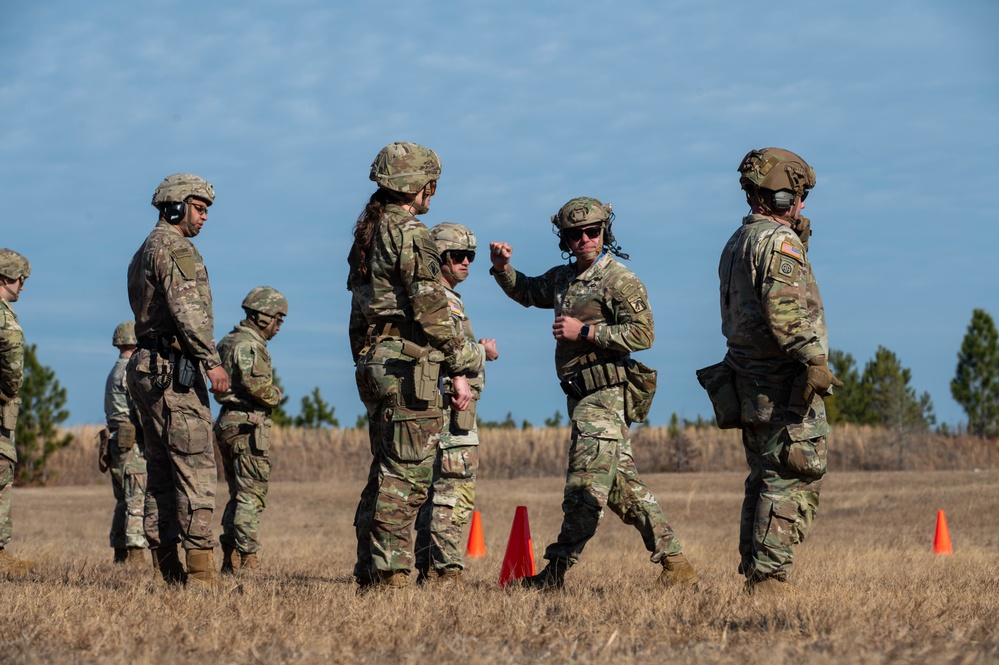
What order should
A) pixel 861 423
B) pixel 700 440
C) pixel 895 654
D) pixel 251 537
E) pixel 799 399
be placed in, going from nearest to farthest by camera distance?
pixel 895 654 → pixel 799 399 → pixel 251 537 → pixel 700 440 → pixel 861 423

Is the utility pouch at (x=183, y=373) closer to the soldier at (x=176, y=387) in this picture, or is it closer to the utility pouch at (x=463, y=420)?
the soldier at (x=176, y=387)

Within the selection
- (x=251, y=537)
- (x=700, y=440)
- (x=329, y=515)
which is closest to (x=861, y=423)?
(x=700, y=440)

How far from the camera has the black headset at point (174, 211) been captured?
7.91m

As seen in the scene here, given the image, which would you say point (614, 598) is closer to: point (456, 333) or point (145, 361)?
point (456, 333)

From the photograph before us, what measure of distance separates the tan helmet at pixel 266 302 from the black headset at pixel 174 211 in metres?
3.08

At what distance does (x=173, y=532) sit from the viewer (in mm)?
7719

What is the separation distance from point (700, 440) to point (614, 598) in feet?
84.6

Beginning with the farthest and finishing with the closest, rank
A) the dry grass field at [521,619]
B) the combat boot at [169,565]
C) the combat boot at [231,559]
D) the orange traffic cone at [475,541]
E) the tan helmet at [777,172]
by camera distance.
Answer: the orange traffic cone at [475,541] → the combat boot at [231,559] → the combat boot at [169,565] → the tan helmet at [777,172] → the dry grass field at [521,619]

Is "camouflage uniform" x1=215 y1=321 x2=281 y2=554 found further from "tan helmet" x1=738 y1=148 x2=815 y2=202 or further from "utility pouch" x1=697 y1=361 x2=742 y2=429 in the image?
"tan helmet" x1=738 y1=148 x2=815 y2=202

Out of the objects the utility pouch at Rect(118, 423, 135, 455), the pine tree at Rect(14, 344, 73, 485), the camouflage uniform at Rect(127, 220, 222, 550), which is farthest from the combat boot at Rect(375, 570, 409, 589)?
the pine tree at Rect(14, 344, 73, 485)

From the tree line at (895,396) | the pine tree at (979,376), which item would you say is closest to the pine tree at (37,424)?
the tree line at (895,396)

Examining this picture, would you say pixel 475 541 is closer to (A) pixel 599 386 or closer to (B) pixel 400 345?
(A) pixel 599 386

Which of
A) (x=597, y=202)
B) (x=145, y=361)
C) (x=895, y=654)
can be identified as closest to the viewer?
(x=895, y=654)

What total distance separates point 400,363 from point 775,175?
2550 millimetres
